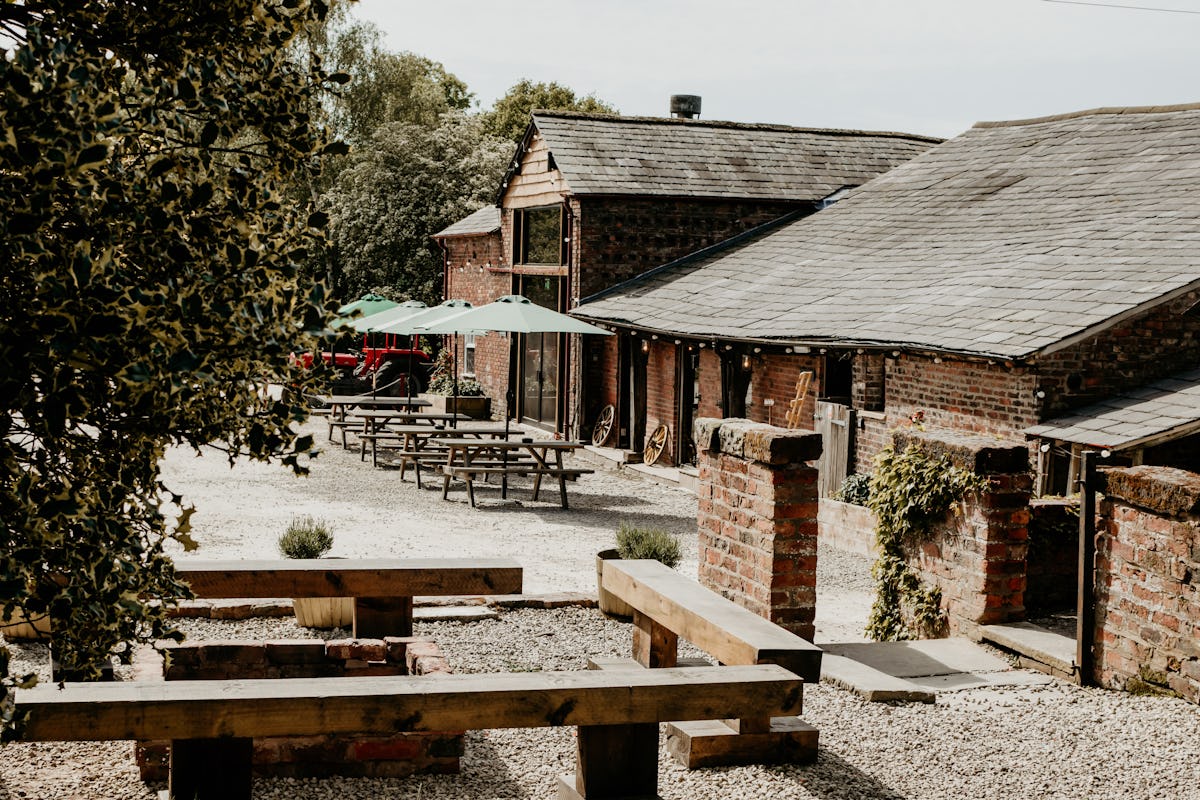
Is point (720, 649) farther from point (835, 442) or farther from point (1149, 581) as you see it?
point (835, 442)

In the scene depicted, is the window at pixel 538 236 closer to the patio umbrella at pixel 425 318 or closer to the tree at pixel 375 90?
the patio umbrella at pixel 425 318

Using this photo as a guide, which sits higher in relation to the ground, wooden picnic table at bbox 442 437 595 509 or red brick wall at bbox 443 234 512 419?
red brick wall at bbox 443 234 512 419

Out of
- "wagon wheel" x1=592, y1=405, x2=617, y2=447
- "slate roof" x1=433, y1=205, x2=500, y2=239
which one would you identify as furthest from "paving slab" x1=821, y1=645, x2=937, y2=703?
"slate roof" x1=433, y1=205, x2=500, y2=239

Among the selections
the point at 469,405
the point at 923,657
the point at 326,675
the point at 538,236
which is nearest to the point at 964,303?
the point at 923,657

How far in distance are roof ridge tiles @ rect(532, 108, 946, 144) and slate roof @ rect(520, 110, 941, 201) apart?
0.07ft

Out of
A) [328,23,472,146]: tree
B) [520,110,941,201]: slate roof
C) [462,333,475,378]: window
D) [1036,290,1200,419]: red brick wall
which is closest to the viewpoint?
[1036,290,1200,419]: red brick wall

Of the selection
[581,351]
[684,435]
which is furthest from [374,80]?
[684,435]

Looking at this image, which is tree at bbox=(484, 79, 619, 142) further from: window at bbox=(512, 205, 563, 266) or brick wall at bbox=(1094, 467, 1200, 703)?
brick wall at bbox=(1094, 467, 1200, 703)

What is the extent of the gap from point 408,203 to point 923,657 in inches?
1313

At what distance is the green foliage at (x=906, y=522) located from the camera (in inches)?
323

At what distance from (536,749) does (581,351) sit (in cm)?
1783

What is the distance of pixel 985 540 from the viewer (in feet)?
25.7

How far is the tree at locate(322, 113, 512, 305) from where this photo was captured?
3894 centimetres

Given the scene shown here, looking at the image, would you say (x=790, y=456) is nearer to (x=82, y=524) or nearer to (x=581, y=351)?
(x=82, y=524)
